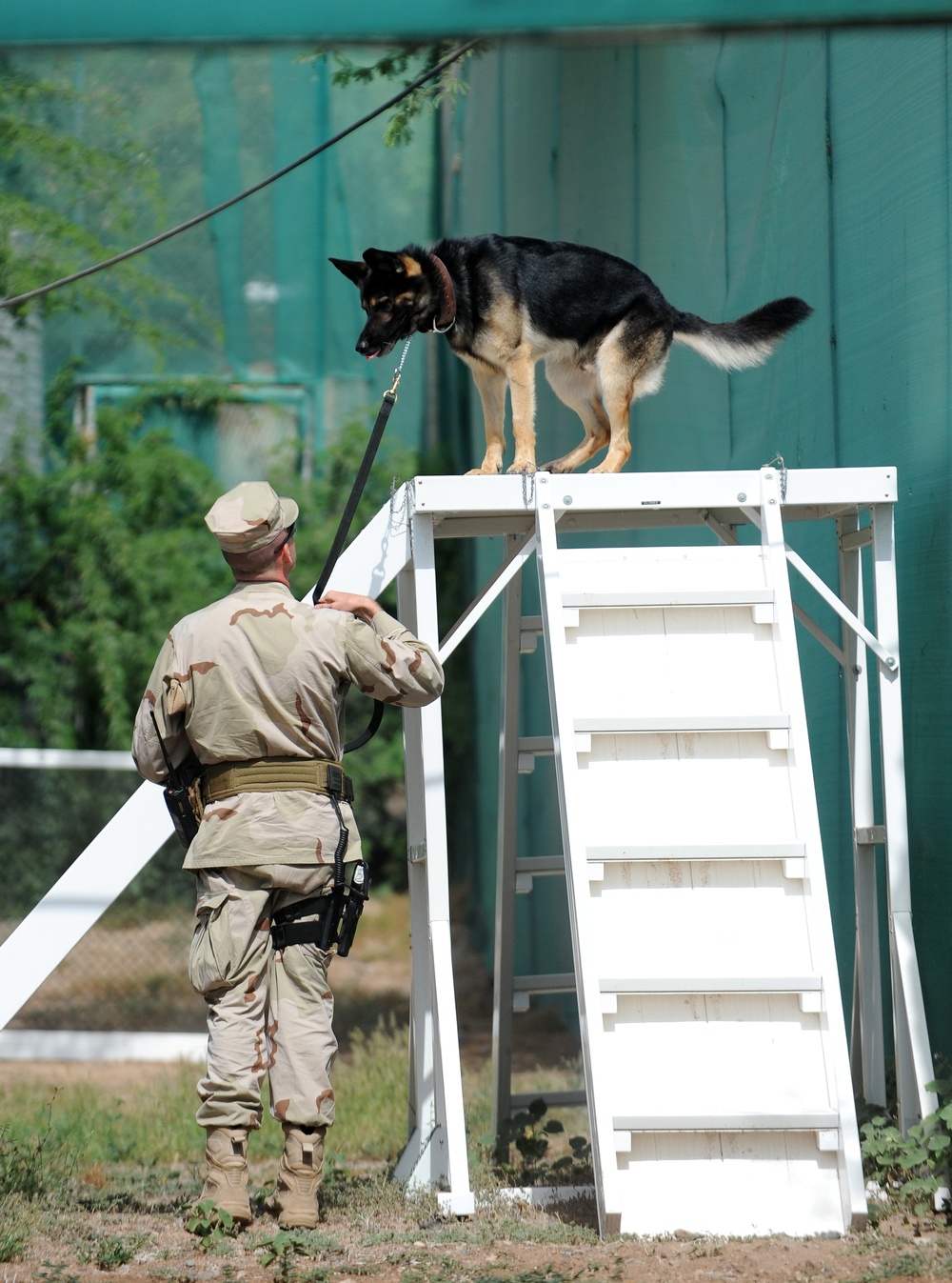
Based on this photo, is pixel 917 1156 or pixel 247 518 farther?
pixel 247 518

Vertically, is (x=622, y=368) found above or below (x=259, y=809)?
above

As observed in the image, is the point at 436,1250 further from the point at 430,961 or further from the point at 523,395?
the point at 523,395

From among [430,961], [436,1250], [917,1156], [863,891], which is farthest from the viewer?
[430,961]

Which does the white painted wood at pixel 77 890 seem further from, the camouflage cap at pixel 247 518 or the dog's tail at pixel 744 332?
the dog's tail at pixel 744 332

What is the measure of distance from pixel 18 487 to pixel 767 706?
8.07 metres

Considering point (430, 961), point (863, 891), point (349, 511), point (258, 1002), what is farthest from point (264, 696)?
point (863, 891)

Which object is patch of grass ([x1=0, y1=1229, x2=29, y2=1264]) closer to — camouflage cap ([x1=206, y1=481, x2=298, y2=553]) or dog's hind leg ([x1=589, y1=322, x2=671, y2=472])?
camouflage cap ([x1=206, y1=481, x2=298, y2=553])

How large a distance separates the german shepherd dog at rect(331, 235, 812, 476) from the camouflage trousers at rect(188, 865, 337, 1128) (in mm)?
1581

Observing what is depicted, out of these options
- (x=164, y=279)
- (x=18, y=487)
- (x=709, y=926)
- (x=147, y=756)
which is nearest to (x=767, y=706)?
(x=709, y=926)

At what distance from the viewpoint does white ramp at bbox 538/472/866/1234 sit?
3.39m

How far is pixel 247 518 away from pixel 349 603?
1.21 ft

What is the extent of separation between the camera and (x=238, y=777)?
373 centimetres

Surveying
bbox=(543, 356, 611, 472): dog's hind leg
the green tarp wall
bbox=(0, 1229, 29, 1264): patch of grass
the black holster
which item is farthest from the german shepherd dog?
the green tarp wall

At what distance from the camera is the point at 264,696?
3.70 meters
